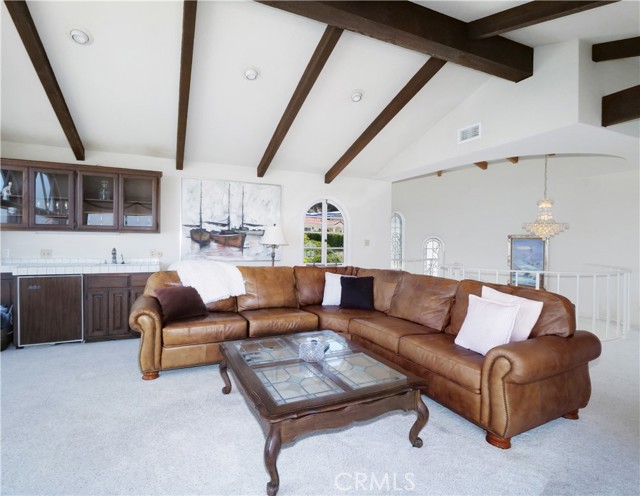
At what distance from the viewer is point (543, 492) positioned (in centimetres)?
167

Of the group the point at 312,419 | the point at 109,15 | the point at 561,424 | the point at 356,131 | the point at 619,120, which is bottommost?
the point at 561,424

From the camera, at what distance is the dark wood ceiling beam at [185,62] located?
2.82 m

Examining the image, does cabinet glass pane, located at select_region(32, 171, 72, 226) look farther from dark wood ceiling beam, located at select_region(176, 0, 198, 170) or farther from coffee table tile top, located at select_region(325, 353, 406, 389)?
coffee table tile top, located at select_region(325, 353, 406, 389)

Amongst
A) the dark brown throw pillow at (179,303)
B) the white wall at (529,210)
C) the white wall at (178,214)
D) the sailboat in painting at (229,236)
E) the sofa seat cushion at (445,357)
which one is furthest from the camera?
the white wall at (529,210)

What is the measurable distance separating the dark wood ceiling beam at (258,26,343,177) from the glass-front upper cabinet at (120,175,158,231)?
1.65 metres

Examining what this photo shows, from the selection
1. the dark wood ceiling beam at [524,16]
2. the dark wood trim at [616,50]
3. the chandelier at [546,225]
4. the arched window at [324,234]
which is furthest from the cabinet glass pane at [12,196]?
the chandelier at [546,225]

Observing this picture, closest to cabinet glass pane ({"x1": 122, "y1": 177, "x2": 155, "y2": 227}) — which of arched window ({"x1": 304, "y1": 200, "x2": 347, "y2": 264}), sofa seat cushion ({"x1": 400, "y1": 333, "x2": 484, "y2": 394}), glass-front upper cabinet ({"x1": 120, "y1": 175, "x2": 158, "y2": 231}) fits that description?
glass-front upper cabinet ({"x1": 120, "y1": 175, "x2": 158, "y2": 231})

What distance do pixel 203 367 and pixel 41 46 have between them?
10.9ft

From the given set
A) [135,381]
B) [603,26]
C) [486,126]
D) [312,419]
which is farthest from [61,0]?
[603,26]

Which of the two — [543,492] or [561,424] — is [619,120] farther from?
[543,492]

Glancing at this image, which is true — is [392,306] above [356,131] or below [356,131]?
below

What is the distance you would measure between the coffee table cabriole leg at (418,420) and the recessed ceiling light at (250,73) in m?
3.50

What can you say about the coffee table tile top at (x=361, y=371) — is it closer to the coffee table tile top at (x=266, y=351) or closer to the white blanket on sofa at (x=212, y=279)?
the coffee table tile top at (x=266, y=351)

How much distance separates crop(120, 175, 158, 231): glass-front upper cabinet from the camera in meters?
4.49
